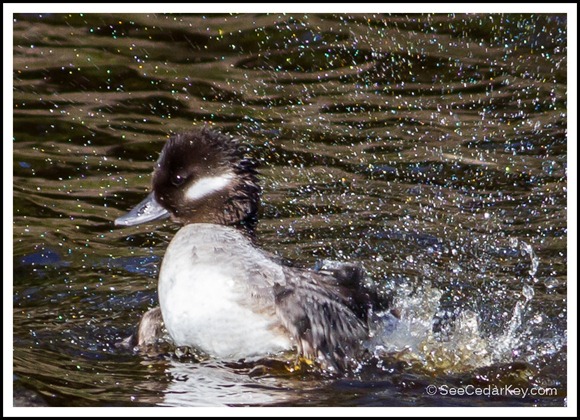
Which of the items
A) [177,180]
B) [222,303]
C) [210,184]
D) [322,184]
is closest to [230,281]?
[222,303]

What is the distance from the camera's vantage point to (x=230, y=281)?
591 centimetres

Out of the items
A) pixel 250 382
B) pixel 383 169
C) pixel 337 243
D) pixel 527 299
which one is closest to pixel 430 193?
pixel 383 169

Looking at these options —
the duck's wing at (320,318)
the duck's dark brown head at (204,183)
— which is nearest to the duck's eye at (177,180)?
the duck's dark brown head at (204,183)

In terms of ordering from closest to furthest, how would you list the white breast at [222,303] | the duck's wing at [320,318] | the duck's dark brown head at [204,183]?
1. the white breast at [222,303]
2. the duck's wing at [320,318]
3. the duck's dark brown head at [204,183]

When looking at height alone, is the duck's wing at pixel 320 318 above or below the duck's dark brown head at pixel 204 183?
below

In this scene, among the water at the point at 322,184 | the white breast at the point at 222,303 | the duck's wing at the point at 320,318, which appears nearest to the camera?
the white breast at the point at 222,303

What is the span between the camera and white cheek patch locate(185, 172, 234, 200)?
648 cm

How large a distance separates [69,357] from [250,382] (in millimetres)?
1287

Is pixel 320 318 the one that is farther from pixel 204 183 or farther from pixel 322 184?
pixel 322 184

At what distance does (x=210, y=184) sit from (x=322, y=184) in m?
2.51

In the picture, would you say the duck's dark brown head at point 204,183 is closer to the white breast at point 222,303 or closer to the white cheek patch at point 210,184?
the white cheek patch at point 210,184

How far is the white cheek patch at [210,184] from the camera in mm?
6477

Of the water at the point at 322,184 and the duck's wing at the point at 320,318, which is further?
the water at the point at 322,184

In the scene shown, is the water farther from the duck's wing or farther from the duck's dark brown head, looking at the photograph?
the duck's dark brown head
